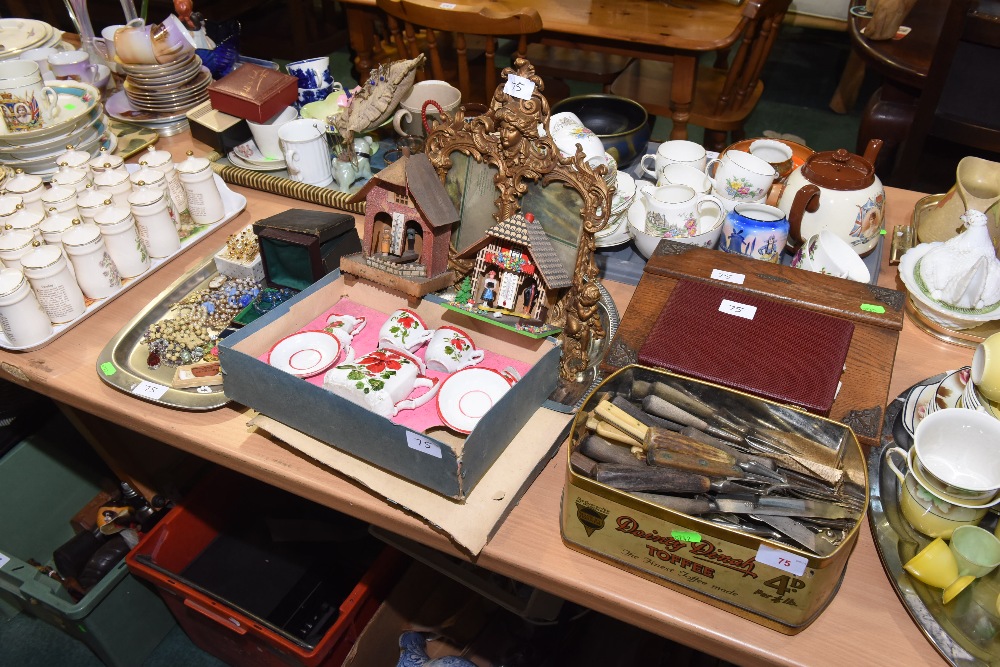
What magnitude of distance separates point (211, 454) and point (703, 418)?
2.57ft

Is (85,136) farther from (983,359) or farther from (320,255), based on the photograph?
→ (983,359)

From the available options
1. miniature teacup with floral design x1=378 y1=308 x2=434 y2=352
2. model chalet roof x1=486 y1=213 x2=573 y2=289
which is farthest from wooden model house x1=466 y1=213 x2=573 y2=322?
miniature teacup with floral design x1=378 y1=308 x2=434 y2=352

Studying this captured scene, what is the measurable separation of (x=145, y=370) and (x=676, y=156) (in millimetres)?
1162

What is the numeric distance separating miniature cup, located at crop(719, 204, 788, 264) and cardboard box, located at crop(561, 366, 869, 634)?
46 centimetres

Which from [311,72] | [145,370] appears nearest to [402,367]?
[145,370]

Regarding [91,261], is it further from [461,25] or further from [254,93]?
[461,25]

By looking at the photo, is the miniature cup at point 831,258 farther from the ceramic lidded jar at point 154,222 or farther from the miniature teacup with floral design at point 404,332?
the ceramic lidded jar at point 154,222

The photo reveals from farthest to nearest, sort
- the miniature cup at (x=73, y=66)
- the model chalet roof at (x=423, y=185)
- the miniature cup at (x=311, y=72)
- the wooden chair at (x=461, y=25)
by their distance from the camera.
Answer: the wooden chair at (x=461, y=25), the miniature cup at (x=73, y=66), the miniature cup at (x=311, y=72), the model chalet roof at (x=423, y=185)

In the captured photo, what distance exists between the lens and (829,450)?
100 centimetres

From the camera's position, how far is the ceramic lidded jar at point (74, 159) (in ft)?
5.32

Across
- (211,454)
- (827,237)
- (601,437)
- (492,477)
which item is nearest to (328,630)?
(211,454)

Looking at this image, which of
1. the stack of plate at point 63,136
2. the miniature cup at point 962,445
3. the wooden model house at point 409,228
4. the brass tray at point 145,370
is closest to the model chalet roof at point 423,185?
the wooden model house at point 409,228

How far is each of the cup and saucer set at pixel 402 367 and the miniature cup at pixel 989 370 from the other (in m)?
0.67

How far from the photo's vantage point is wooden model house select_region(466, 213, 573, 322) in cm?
117
